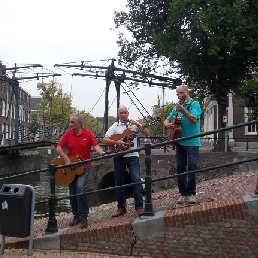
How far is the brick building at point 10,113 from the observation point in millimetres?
27484

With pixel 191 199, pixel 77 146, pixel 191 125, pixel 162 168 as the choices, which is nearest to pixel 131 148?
pixel 77 146

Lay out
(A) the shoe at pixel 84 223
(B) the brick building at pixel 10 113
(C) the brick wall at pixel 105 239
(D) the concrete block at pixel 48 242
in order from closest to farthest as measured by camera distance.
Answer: (C) the brick wall at pixel 105 239
(D) the concrete block at pixel 48 242
(A) the shoe at pixel 84 223
(B) the brick building at pixel 10 113

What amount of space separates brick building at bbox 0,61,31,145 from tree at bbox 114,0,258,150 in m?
9.02

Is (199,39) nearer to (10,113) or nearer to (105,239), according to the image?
(105,239)

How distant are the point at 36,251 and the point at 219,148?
53.9ft

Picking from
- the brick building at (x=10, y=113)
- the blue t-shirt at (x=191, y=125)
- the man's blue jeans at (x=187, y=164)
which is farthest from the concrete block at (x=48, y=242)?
the brick building at (x=10, y=113)

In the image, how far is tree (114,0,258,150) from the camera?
1780 cm

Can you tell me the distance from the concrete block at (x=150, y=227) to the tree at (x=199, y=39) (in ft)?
46.6

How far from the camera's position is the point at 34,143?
2586cm

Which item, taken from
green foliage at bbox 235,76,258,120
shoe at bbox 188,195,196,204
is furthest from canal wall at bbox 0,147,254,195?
shoe at bbox 188,195,196,204

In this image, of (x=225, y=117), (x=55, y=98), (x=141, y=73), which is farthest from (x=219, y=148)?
(x=55, y=98)

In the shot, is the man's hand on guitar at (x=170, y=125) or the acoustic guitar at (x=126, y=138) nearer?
the man's hand on guitar at (x=170, y=125)

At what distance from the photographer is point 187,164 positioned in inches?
211

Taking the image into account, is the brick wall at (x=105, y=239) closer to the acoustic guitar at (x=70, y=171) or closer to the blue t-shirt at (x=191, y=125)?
the acoustic guitar at (x=70, y=171)
